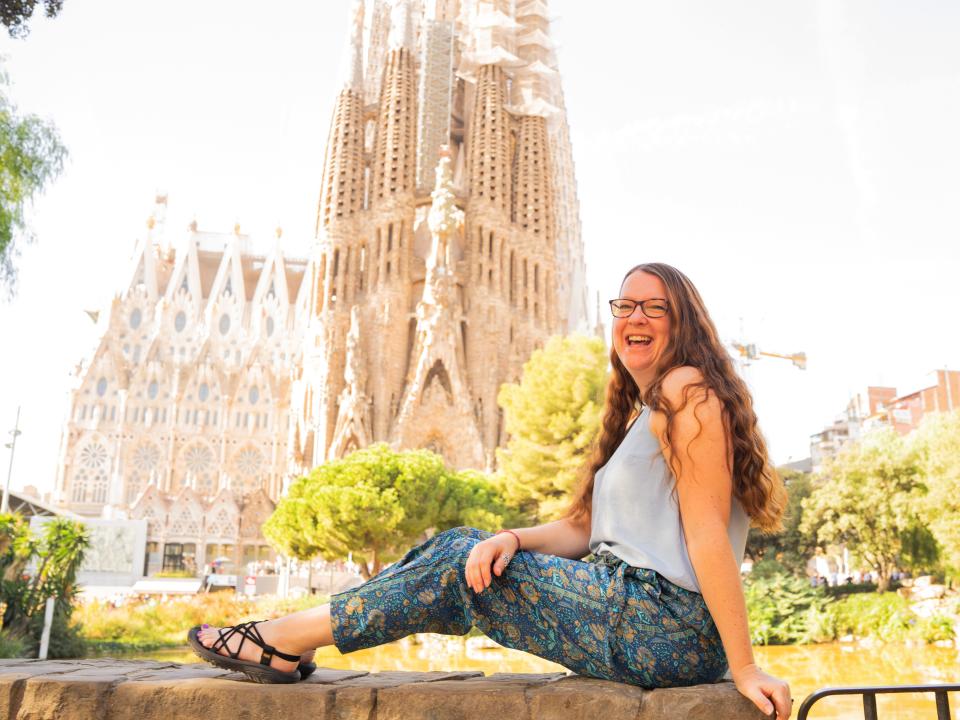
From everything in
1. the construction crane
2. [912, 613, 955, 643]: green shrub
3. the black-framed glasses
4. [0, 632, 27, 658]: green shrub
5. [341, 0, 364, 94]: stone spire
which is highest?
[341, 0, 364, 94]: stone spire

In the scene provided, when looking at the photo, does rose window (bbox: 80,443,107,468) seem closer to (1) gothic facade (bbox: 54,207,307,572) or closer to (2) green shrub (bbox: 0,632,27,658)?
(1) gothic facade (bbox: 54,207,307,572)

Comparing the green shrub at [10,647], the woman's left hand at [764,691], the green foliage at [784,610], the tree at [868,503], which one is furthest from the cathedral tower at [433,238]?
the woman's left hand at [764,691]

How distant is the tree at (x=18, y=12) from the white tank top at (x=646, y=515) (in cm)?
925

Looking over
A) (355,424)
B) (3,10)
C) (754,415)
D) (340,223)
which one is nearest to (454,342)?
(355,424)

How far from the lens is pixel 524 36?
4078 cm

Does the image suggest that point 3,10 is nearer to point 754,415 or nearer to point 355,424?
point 754,415

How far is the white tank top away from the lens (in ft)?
7.32

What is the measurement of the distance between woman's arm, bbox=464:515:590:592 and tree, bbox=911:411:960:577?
716 inches

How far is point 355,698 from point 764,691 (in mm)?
1115

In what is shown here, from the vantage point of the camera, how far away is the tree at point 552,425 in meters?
23.0

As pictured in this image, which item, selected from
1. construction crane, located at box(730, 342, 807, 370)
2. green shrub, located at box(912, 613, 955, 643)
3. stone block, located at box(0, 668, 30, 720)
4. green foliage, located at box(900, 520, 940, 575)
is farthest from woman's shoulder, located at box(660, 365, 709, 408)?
construction crane, located at box(730, 342, 807, 370)

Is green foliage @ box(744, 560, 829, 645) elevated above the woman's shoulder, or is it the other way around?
the woman's shoulder

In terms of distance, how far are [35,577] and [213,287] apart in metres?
57.0

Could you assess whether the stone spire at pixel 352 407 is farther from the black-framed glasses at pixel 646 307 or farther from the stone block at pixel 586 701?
the stone block at pixel 586 701
